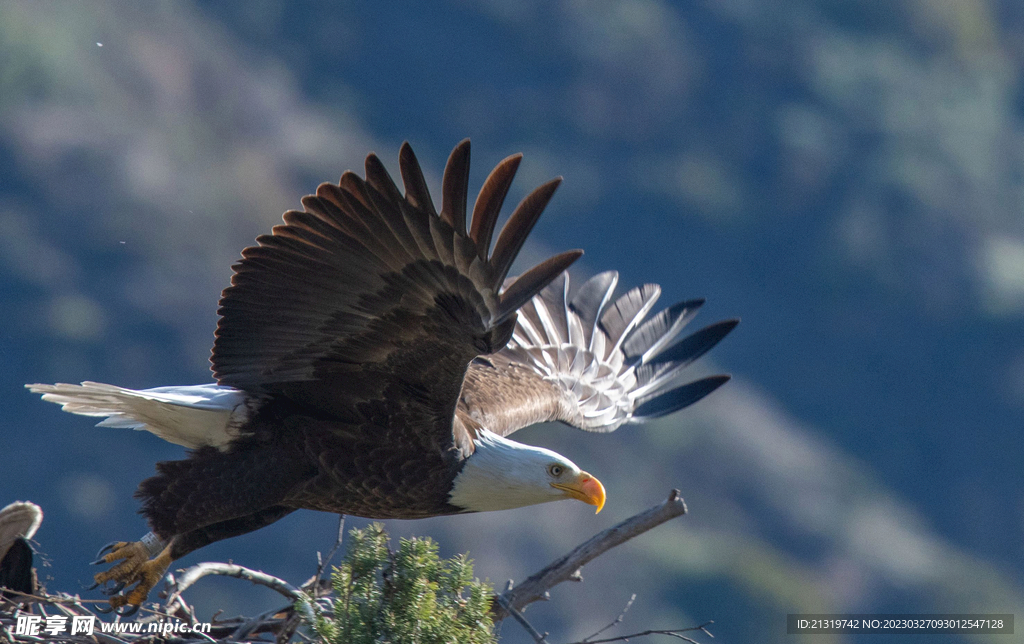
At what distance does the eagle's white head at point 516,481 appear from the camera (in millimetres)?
4535

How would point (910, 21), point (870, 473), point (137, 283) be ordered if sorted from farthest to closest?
point (910, 21)
point (870, 473)
point (137, 283)

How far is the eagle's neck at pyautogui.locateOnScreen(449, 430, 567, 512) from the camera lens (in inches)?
178

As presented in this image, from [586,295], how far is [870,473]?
2920 cm

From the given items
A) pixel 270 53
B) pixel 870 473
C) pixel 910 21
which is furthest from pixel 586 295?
pixel 910 21

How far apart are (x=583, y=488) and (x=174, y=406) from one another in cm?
163

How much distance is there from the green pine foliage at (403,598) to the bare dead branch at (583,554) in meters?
0.30

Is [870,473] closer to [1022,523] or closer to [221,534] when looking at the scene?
[1022,523]

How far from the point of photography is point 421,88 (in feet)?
137

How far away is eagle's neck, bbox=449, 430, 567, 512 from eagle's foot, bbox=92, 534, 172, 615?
1.29 meters

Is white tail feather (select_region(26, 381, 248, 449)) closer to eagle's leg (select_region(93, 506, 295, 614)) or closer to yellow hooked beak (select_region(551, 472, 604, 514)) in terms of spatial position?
eagle's leg (select_region(93, 506, 295, 614))

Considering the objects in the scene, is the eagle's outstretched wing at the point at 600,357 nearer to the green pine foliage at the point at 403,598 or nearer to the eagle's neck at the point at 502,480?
the eagle's neck at the point at 502,480

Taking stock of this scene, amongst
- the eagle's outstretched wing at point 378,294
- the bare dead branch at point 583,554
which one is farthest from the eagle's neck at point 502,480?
the bare dead branch at point 583,554

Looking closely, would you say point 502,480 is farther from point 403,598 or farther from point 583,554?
point 403,598

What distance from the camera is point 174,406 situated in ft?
15.3
